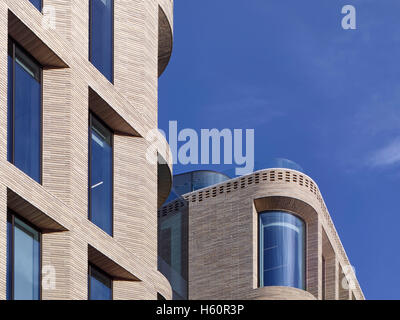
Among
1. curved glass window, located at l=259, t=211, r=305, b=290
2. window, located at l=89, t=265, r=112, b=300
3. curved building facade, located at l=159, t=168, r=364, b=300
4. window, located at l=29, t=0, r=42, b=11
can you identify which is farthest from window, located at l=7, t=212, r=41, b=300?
curved glass window, located at l=259, t=211, r=305, b=290

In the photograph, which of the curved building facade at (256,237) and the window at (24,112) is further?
the curved building facade at (256,237)

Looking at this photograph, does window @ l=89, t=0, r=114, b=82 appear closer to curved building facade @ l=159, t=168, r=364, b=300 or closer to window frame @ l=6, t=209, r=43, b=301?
window frame @ l=6, t=209, r=43, b=301

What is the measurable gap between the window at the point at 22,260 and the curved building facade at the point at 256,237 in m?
18.8

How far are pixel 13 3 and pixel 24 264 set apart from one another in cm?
574

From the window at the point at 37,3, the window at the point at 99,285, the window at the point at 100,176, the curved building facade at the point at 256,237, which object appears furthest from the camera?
the curved building facade at the point at 256,237

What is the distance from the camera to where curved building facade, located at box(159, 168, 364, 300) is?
4506 centimetres

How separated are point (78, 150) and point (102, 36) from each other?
4.19 m

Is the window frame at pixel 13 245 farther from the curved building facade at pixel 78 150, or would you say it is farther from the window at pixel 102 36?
the window at pixel 102 36

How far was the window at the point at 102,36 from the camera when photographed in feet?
99.6

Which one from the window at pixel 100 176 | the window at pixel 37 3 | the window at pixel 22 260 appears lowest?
the window at pixel 22 260

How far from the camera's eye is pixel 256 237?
45688mm

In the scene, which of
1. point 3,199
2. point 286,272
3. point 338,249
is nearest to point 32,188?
point 3,199

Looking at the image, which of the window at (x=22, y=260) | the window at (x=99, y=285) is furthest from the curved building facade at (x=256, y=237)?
the window at (x=22, y=260)

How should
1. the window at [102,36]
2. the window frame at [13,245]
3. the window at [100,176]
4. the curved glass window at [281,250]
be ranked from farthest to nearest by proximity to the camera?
the curved glass window at [281,250] → the window at [102,36] → the window at [100,176] → the window frame at [13,245]
